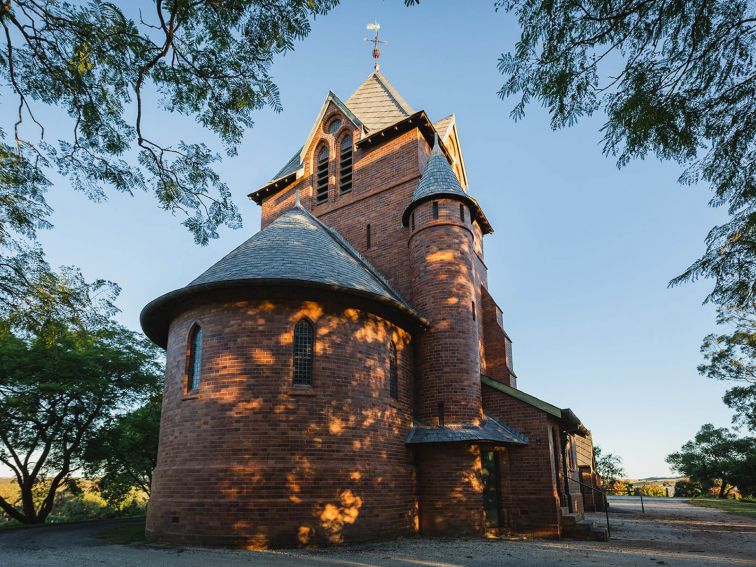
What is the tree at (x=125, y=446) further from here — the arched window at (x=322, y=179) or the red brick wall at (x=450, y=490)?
the red brick wall at (x=450, y=490)

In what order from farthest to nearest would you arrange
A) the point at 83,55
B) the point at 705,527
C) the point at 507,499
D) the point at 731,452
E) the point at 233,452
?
the point at 731,452 < the point at 705,527 < the point at 507,499 < the point at 233,452 < the point at 83,55

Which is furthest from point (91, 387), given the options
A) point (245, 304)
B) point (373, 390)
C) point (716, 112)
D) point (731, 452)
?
point (731, 452)

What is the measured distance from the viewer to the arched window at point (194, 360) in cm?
1219

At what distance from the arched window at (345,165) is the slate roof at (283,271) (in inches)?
238

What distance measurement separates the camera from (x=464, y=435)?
13.2m

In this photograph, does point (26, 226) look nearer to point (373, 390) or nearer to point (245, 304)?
point (245, 304)

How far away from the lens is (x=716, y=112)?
235 inches

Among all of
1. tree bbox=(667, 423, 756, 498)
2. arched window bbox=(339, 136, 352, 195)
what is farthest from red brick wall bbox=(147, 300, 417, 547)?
tree bbox=(667, 423, 756, 498)

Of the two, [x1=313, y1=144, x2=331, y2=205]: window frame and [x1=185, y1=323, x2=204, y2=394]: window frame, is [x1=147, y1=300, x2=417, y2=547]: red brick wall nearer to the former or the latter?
[x1=185, y1=323, x2=204, y2=394]: window frame

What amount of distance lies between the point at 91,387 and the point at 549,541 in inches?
755

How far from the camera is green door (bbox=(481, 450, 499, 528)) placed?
43.8 feet

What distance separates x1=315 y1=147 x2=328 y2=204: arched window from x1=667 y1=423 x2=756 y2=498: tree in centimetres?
4160

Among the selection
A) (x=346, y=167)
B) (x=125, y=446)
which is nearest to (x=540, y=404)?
(x=346, y=167)

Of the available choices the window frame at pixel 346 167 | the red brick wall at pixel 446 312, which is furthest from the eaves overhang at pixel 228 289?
the window frame at pixel 346 167
